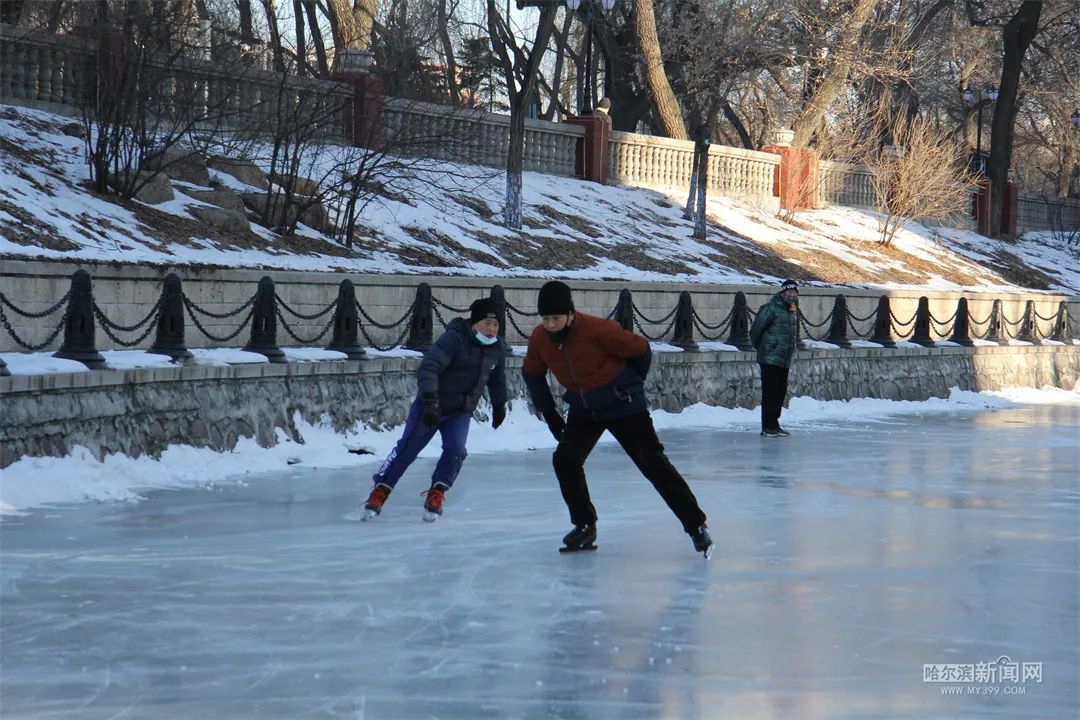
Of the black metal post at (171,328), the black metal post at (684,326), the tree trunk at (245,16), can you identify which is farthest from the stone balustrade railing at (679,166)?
the black metal post at (171,328)

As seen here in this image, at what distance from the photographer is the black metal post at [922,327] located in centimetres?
2686

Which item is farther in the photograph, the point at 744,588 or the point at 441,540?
the point at 441,540

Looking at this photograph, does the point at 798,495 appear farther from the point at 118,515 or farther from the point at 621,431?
the point at 118,515

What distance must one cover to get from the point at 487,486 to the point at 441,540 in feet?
9.49

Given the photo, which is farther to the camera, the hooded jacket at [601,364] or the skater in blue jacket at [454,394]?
the skater in blue jacket at [454,394]

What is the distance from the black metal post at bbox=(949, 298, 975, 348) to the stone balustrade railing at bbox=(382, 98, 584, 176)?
8.95 m

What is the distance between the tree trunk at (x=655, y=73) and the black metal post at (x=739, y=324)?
565 inches

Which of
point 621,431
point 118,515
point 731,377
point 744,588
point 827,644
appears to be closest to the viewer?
point 827,644

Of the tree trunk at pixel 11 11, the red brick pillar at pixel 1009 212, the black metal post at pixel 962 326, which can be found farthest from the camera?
the red brick pillar at pixel 1009 212

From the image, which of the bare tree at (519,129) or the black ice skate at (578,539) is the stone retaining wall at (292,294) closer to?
the bare tree at (519,129)

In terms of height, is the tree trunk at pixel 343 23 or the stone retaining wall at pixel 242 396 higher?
the tree trunk at pixel 343 23

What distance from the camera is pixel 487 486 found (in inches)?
504

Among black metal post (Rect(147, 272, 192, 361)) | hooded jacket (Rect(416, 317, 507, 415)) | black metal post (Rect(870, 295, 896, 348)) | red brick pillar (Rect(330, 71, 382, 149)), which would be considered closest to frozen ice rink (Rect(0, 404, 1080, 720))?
hooded jacket (Rect(416, 317, 507, 415))

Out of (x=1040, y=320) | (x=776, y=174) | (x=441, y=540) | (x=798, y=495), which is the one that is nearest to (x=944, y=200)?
(x=776, y=174)
